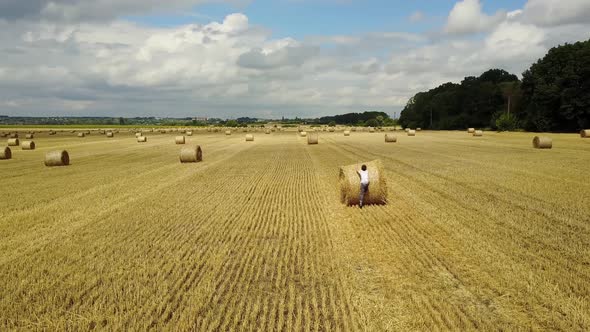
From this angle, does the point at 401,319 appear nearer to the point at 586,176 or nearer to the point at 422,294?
the point at 422,294

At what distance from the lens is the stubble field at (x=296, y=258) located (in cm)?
689

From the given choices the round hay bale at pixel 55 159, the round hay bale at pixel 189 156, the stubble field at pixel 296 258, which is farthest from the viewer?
the round hay bale at pixel 189 156

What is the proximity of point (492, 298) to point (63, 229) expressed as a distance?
36.5 feet

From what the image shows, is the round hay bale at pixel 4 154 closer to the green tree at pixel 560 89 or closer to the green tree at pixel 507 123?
the green tree at pixel 560 89

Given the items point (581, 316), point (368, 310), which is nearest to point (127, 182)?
point (368, 310)

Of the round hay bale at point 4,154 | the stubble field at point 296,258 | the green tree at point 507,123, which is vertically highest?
the green tree at point 507,123

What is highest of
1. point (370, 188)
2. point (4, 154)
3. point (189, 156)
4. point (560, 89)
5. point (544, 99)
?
point (560, 89)

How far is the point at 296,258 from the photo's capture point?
9.59 meters

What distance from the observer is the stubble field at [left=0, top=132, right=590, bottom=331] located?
271 inches

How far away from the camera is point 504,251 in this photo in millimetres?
9734

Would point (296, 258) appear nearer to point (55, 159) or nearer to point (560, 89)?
point (55, 159)

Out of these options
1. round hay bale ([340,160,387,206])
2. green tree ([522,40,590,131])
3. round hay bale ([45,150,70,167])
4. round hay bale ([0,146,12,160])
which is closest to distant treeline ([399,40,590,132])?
green tree ([522,40,590,131])

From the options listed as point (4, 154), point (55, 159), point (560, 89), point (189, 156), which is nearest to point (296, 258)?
point (189, 156)

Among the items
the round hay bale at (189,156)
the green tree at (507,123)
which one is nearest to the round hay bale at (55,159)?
the round hay bale at (189,156)
